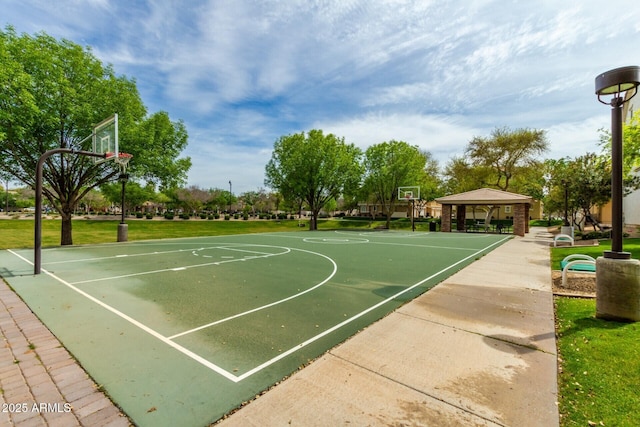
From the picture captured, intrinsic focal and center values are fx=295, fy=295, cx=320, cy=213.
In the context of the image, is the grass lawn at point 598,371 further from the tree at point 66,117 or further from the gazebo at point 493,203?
the gazebo at point 493,203

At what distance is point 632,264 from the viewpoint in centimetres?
434

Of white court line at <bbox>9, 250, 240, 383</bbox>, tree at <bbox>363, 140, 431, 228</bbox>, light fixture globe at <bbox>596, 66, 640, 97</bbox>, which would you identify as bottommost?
white court line at <bbox>9, 250, 240, 383</bbox>

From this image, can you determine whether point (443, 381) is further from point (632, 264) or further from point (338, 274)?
point (338, 274)

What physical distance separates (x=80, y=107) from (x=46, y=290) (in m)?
9.64

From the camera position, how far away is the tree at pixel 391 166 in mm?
32688

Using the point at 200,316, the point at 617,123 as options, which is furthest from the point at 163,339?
the point at 617,123

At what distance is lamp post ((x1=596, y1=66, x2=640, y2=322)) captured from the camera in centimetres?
436

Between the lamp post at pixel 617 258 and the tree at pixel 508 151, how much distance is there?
35.1 metres

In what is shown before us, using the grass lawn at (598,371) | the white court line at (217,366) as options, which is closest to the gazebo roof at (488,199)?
the white court line at (217,366)

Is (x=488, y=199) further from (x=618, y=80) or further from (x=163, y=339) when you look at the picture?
(x=163, y=339)

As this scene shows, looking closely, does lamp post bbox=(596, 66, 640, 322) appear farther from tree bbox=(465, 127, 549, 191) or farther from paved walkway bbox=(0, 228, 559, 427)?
tree bbox=(465, 127, 549, 191)

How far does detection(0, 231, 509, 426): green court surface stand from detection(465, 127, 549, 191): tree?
3151cm

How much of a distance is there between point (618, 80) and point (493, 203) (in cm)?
2187

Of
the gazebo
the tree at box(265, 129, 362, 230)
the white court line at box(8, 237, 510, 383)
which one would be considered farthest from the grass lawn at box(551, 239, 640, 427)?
the tree at box(265, 129, 362, 230)
